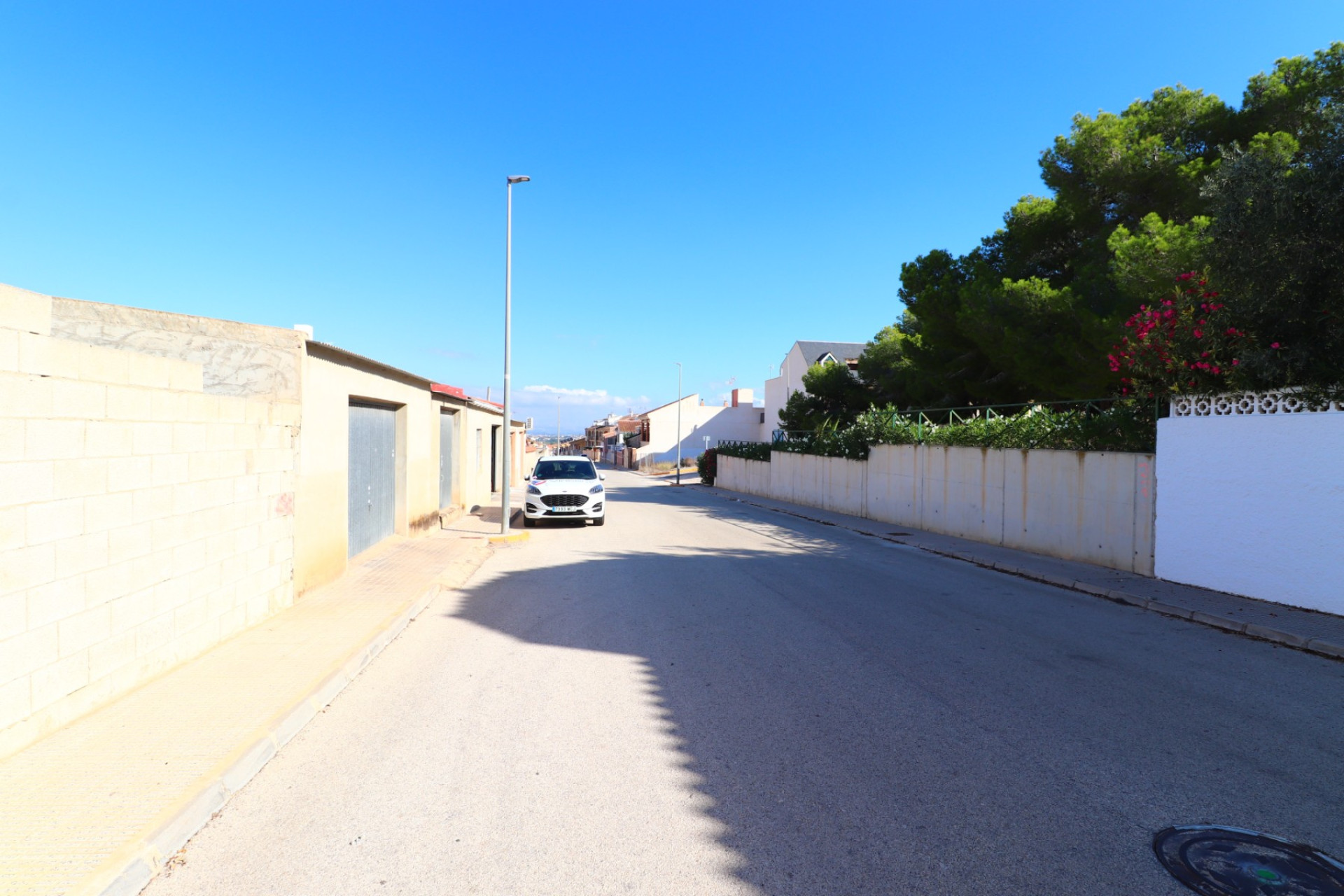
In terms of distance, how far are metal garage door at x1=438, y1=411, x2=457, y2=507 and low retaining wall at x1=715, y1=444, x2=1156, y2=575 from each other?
38.8 feet

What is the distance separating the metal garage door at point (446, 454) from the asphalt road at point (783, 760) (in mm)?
10407

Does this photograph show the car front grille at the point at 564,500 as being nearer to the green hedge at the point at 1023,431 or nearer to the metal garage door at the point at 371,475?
the metal garage door at the point at 371,475

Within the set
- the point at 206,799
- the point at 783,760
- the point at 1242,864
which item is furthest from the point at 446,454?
the point at 1242,864

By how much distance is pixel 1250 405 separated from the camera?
9.05 m

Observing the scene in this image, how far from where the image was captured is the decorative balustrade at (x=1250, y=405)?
8297mm

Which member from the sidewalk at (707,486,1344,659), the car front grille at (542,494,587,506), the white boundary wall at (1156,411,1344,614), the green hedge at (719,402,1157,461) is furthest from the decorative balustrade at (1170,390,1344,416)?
the car front grille at (542,494,587,506)

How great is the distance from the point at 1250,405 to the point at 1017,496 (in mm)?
5140

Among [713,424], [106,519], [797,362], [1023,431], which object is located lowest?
[106,519]

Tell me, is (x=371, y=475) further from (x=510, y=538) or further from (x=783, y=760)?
(x=783, y=760)

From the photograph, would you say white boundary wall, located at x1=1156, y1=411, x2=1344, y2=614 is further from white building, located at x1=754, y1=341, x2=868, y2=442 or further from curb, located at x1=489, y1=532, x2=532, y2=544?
white building, located at x1=754, y1=341, x2=868, y2=442

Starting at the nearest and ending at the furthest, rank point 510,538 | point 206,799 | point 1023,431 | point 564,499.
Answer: point 206,799
point 1023,431
point 510,538
point 564,499

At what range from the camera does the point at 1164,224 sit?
559 inches

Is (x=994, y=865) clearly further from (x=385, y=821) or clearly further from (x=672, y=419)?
(x=672, y=419)

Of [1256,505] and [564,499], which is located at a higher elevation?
[1256,505]
